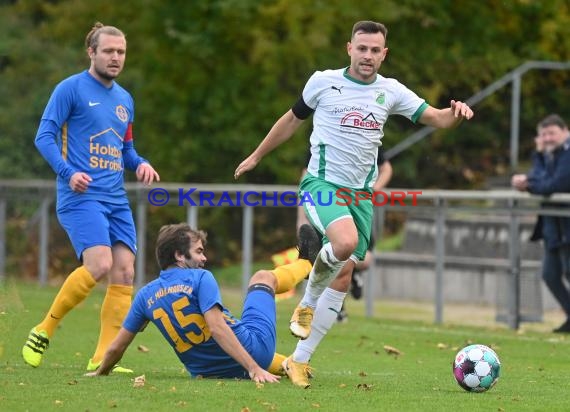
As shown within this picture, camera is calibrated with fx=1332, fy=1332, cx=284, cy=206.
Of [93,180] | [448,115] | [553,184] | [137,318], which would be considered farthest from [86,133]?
[553,184]

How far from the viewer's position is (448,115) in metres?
8.70

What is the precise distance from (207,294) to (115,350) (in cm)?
72

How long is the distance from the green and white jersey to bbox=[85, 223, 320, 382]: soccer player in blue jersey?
0.98 metres

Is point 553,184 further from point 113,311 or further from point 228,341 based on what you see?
point 228,341

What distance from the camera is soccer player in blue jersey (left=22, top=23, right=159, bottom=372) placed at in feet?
29.3

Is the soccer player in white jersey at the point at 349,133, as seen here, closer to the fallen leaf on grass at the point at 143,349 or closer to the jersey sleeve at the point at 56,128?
the jersey sleeve at the point at 56,128

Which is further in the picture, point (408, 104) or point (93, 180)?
point (93, 180)

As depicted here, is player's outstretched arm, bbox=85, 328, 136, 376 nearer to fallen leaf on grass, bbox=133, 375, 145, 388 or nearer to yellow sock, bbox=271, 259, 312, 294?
fallen leaf on grass, bbox=133, 375, 145, 388

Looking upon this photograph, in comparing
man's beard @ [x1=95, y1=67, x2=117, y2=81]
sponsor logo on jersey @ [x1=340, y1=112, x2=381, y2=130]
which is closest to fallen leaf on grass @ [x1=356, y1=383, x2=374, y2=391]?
sponsor logo on jersey @ [x1=340, y1=112, x2=381, y2=130]

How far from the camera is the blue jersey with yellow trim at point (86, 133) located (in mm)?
9047

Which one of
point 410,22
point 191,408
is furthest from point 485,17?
point 191,408

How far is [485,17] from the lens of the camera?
2277 centimetres

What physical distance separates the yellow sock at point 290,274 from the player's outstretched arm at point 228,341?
77 centimetres

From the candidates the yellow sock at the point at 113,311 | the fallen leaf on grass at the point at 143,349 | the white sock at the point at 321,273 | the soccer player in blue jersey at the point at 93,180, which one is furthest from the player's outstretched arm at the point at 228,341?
the fallen leaf on grass at the point at 143,349
